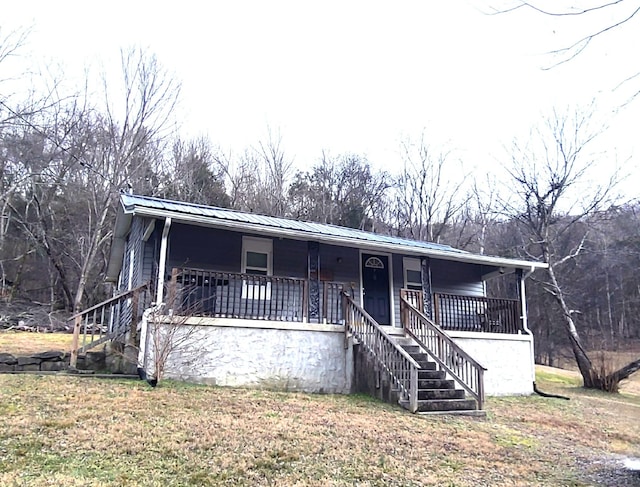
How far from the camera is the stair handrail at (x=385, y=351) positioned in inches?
336

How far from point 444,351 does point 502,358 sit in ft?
9.94

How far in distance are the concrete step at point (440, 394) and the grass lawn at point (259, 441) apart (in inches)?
23.8

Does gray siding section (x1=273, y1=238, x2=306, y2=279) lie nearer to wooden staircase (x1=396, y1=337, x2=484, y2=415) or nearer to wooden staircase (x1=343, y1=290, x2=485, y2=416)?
wooden staircase (x1=343, y1=290, x2=485, y2=416)

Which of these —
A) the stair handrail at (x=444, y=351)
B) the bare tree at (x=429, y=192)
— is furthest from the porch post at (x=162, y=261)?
the bare tree at (x=429, y=192)

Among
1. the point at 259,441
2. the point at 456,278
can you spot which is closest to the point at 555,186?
the point at 456,278

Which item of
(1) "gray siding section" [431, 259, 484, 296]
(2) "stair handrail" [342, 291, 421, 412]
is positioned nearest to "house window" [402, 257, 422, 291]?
(1) "gray siding section" [431, 259, 484, 296]

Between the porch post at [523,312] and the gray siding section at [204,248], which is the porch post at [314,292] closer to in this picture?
the gray siding section at [204,248]

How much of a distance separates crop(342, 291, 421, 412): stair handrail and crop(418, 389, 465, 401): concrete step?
34cm

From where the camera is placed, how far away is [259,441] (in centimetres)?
579

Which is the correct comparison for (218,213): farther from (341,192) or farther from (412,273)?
(341,192)

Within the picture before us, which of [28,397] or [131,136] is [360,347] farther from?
[131,136]

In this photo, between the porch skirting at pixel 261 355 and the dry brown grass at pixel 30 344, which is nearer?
the porch skirting at pixel 261 355

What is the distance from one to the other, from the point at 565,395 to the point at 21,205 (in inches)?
969

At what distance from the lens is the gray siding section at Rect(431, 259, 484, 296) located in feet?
47.5
